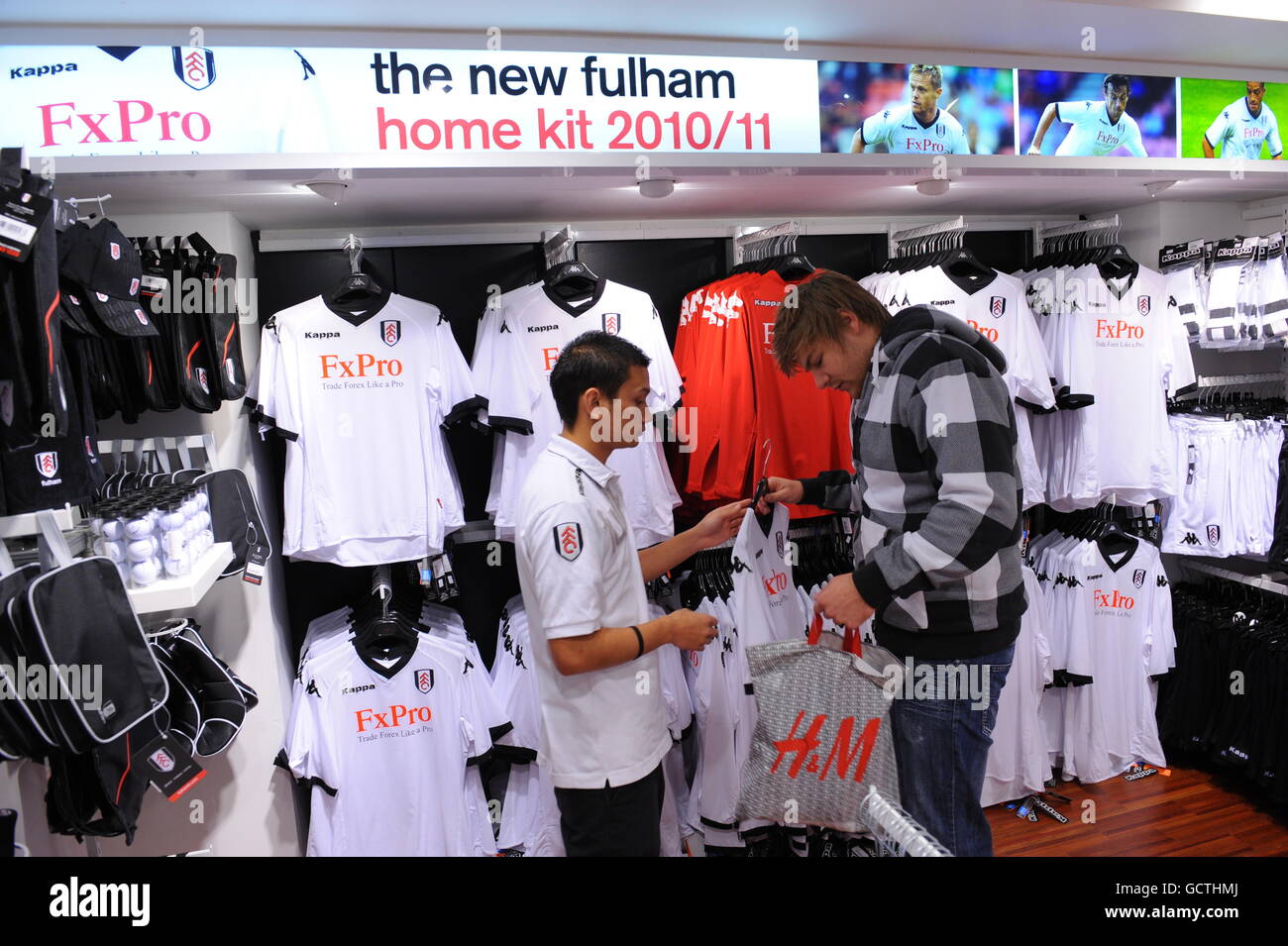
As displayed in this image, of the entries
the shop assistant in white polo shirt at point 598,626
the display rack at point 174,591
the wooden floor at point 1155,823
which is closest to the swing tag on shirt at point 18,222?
the display rack at point 174,591

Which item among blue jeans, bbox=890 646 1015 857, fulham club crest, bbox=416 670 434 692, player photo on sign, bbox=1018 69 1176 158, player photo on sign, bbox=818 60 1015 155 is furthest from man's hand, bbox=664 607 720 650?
player photo on sign, bbox=1018 69 1176 158

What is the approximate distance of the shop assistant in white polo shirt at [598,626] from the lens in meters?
2.00

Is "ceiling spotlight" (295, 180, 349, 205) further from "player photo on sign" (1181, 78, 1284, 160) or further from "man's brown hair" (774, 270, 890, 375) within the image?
"player photo on sign" (1181, 78, 1284, 160)

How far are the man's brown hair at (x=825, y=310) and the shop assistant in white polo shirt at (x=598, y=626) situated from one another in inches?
17.0

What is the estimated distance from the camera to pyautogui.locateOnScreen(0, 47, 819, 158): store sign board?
8.66 ft

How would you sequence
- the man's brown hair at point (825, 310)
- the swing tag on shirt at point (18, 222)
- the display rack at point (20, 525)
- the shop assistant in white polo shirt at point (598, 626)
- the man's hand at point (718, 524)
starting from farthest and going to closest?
the man's hand at point (718, 524) → the man's brown hair at point (825, 310) → the shop assistant in white polo shirt at point (598, 626) → the display rack at point (20, 525) → the swing tag on shirt at point (18, 222)

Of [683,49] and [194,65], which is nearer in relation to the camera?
[194,65]

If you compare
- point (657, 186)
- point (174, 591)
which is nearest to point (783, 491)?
point (657, 186)

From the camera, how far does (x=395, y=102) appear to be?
287 cm

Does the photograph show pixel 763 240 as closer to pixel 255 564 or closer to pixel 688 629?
pixel 688 629

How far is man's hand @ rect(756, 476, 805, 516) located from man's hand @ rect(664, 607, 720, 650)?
529 millimetres

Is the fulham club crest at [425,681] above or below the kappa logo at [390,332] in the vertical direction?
Answer: below

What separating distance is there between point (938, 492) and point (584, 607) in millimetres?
866

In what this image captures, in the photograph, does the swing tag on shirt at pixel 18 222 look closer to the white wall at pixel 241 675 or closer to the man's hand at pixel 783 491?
the white wall at pixel 241 675
